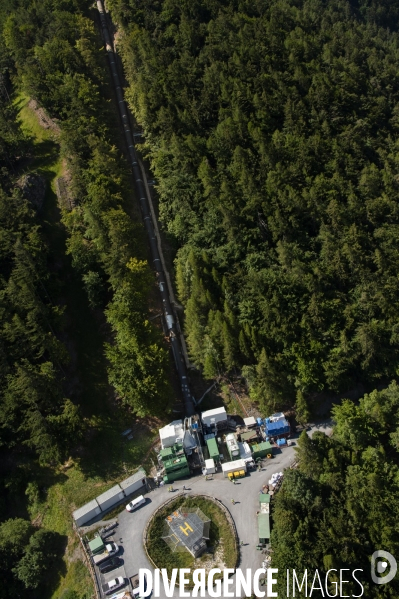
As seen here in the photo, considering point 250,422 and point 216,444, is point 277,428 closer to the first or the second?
point 250,422

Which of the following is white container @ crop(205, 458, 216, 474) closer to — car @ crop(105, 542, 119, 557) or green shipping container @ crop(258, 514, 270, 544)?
green shipping container @ crop(258, 514, 270, 544)

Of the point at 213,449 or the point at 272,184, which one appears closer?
Answer: the point at 213,449

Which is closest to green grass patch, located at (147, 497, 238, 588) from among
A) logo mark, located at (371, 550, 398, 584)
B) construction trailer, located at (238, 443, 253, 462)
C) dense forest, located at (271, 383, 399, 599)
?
dense forest, located at (271, 383, 399, 599)

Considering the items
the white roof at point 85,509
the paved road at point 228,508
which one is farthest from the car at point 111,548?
the white roof at point 85,509

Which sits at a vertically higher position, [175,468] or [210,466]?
[175,468]

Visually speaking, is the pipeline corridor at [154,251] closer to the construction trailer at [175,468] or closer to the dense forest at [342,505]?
the construction trailer at [175,468]

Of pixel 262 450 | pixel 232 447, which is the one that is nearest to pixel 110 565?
pixel 232 447

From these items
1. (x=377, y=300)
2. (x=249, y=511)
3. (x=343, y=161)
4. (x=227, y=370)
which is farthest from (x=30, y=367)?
(x=343, y=161)
